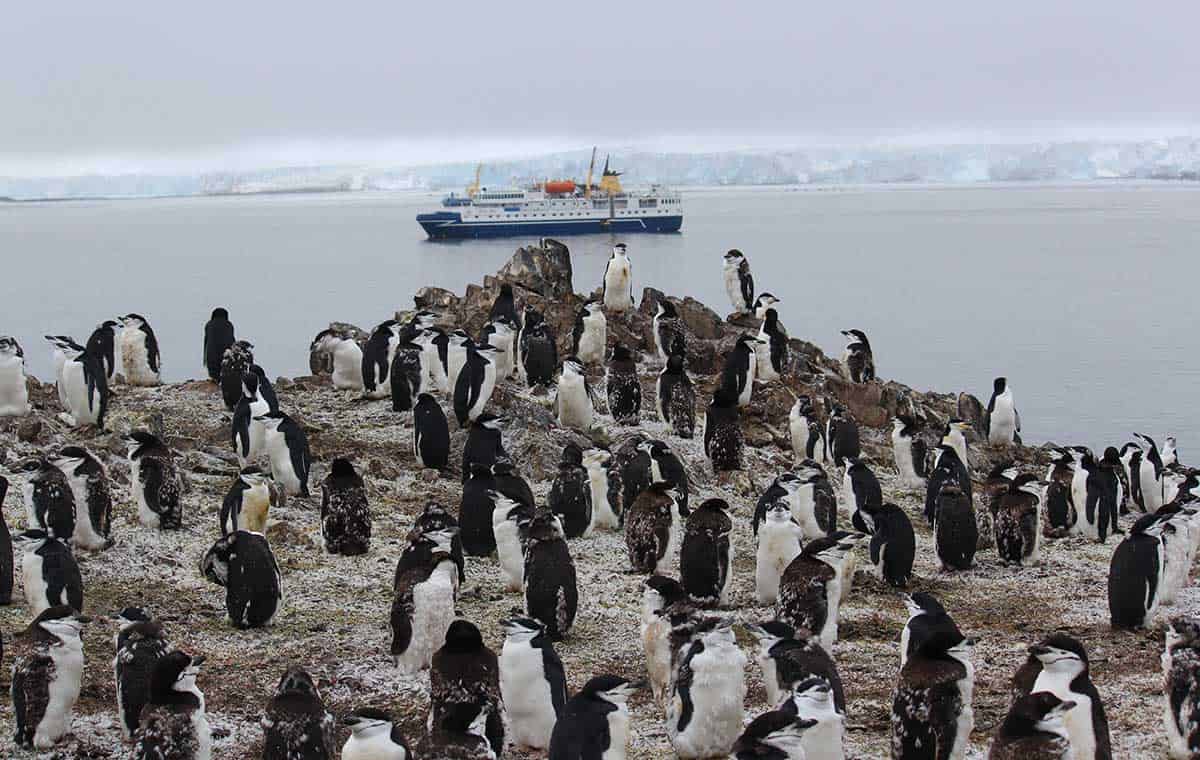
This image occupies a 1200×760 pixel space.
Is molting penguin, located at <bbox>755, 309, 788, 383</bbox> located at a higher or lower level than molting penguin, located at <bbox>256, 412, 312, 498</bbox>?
higher

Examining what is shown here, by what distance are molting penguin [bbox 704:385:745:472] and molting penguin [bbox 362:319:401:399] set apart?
4704mm

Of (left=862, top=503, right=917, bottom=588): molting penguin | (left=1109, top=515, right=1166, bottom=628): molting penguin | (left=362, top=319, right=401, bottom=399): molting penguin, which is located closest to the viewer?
(left=1109, top=515, right=1166, bottom=628): molting penguin

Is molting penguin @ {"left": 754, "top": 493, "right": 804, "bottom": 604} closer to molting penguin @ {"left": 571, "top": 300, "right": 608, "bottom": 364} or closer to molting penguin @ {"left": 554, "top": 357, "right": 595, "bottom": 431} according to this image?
molting penguin @ {"left": 554, "top": 357, "right": 595, "bottom": 431}

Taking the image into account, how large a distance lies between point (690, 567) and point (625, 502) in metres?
2.67

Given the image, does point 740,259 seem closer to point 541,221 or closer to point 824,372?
point 824,372

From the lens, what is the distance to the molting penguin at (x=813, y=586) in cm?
898

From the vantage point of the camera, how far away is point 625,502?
41.8 ft

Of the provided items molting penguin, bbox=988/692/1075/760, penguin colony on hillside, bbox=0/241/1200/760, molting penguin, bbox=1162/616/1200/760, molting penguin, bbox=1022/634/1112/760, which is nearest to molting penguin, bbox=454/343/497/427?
penguin colony on hillside, bbox=0/241/1200/760

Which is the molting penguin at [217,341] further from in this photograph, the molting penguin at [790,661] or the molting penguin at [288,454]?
the molting penguin at [790,661]

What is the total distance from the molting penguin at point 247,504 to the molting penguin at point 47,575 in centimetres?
215

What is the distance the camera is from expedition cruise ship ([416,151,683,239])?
93875 mm

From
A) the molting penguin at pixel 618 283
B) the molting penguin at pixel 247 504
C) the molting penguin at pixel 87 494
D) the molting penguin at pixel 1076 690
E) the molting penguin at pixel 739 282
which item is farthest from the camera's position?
the molting penguin at pixel 739 282

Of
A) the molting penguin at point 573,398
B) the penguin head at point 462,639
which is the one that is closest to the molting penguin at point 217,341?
the molting penguin at point 573,398

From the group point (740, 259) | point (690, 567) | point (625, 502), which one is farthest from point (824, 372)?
point (690, 567)
